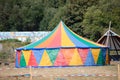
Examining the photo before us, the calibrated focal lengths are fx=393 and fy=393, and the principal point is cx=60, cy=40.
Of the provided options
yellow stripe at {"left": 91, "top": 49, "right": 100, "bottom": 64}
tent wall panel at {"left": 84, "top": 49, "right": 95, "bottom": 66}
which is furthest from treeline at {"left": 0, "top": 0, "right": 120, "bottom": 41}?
tent wall panel at {"left": 84, "top": 49, "right": 95, "bottom": 66}

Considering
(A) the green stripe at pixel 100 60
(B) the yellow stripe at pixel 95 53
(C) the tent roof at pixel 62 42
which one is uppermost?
(C) the tent roof at pixel 62 42

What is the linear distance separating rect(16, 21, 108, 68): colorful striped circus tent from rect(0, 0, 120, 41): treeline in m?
21.8

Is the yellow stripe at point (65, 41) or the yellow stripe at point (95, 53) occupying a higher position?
the yellow stripe at point (65, 41)

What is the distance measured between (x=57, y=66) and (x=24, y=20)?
5972 centimetres

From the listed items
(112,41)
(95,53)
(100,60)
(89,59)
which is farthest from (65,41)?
(112,41)

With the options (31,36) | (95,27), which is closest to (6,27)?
(31,36)

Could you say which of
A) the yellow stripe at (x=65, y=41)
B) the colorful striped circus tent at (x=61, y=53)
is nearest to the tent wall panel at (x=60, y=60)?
the colorful striped circus tent at (x=61, y=53)

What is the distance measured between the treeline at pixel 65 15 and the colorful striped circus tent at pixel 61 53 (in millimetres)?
21803

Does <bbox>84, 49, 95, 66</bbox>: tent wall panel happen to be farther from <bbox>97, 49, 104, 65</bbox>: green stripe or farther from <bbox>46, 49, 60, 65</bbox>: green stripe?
<bbox>46, 49, 60, 65</bbox>: green stripe

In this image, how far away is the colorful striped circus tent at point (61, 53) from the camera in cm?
2661

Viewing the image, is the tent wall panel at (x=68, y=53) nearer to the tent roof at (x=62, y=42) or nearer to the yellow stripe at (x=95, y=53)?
the tent roof at (x=62, y=42)

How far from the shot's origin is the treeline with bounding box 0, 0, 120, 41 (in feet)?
177

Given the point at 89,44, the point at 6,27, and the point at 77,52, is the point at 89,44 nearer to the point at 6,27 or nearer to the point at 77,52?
the point at 77,52

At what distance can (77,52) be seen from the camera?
87.6ft
